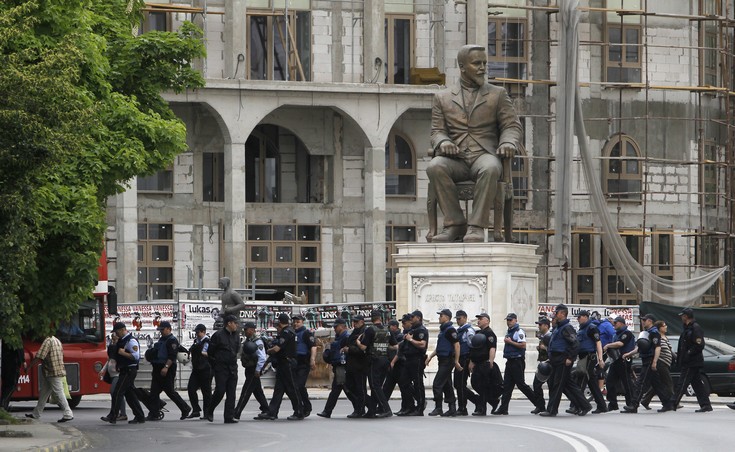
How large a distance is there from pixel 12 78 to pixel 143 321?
17.2m

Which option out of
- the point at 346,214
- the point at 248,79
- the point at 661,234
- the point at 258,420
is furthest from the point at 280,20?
the point at 258,420

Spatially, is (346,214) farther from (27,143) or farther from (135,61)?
(27,143)

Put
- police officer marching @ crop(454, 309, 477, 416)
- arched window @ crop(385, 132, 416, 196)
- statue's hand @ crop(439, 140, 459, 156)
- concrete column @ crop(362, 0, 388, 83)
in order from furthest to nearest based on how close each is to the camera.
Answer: arched window @ crop(385, 132, 416, 196) → concrete column @ crop(362, 0, 388, 83) → statue's hand @ crop(439, 140, 459, 156) → police officer marching @ crop(454, 309, 477, 416)

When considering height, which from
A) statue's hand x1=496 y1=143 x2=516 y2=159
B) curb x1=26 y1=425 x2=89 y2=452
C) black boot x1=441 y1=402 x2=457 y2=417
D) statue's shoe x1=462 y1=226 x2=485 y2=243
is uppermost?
statue's hand x1=496 y1=143 x2=516 y2=159

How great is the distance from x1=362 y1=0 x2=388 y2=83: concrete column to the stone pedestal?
70.9 feet

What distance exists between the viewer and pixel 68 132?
20.6 metres

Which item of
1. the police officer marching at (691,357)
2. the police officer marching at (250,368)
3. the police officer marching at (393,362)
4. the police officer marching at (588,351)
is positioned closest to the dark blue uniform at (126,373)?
the police officer marching at (250,368)

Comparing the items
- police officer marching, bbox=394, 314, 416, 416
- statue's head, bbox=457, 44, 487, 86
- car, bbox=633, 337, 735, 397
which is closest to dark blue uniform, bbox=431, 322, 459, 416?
police officer marching, bbox=394, 314, 416, 416

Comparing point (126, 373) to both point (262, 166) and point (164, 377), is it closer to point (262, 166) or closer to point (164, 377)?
point (164, 377)

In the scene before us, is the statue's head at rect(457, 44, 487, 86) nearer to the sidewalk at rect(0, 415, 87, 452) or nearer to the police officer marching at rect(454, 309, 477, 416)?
the police officer marching at rect(454, 309, 477, 416)

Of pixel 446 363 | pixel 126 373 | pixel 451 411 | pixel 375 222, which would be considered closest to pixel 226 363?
pixel 126 373

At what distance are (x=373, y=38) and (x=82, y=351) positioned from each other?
2255cm

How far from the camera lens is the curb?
19661 mm

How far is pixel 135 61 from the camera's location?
32.3m
